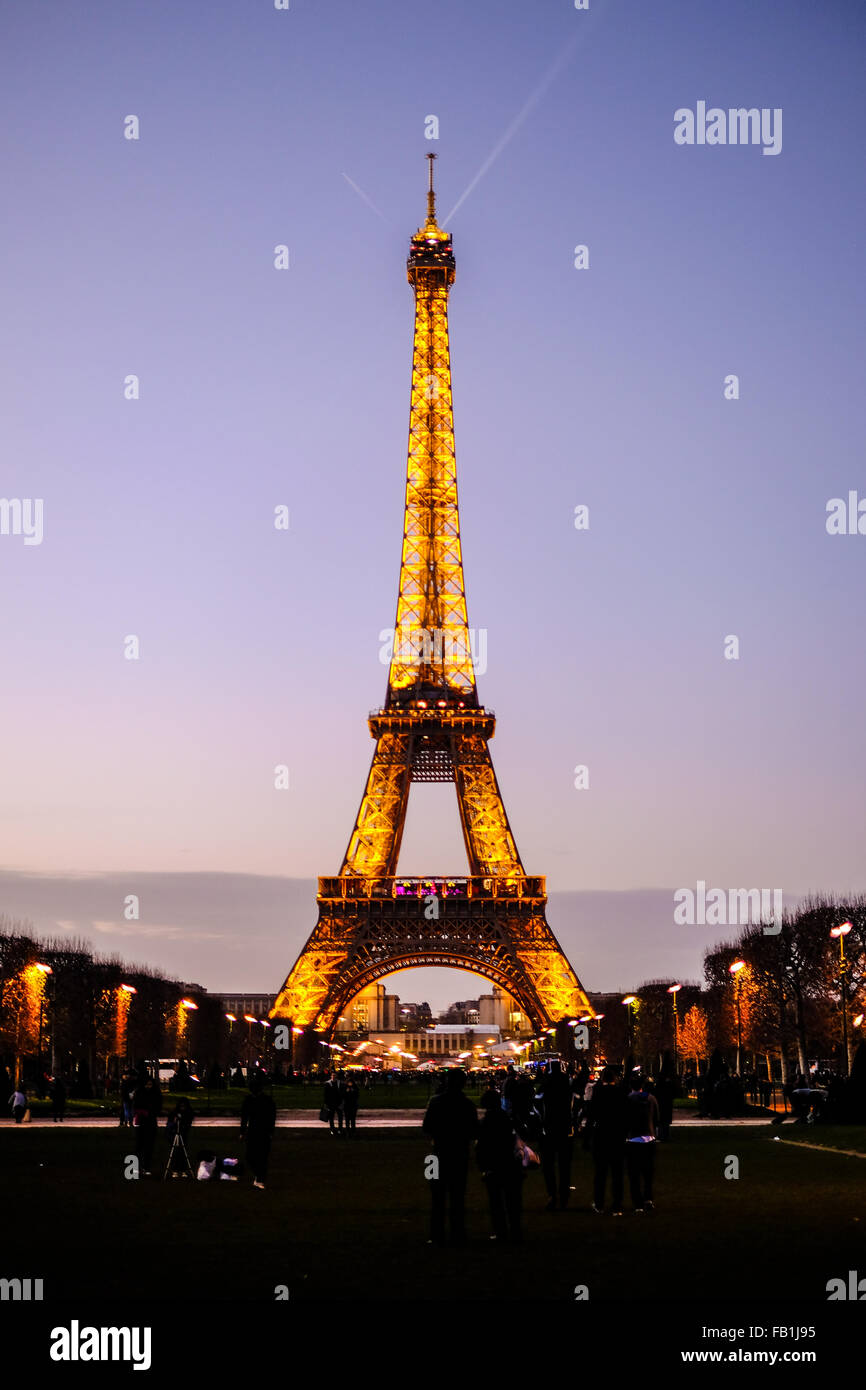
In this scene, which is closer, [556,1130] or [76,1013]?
[556,1130]

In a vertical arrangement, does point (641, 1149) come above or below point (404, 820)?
below

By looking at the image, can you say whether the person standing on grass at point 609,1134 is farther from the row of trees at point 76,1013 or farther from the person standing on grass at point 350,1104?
the row of trees at point 76,1013

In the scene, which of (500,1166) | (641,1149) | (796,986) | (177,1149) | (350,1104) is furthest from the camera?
(796,986)

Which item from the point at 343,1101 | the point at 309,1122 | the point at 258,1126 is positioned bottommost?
the point at 309,1122

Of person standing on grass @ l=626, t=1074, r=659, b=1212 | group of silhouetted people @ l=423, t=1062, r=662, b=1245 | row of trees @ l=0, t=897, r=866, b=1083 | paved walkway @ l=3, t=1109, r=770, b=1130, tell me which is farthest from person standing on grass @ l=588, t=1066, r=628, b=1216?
row of trees @ l=0, t=897, r=866, b=1083

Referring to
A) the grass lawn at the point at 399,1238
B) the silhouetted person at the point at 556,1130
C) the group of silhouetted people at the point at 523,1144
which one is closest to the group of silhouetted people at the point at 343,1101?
the grass lawn at the point at 399,1238

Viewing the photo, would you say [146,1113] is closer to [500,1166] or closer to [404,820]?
[500,1166]

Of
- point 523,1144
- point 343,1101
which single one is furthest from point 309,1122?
point 523,1144
